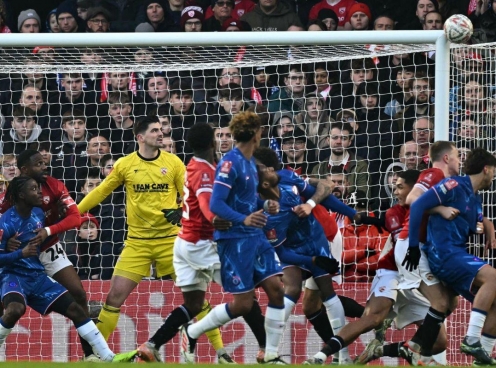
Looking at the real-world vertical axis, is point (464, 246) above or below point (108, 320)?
above

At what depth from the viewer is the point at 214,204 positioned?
9586 mm

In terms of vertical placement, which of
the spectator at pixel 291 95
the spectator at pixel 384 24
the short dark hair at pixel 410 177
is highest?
the spectator at pixel 384 24

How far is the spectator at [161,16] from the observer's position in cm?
1512

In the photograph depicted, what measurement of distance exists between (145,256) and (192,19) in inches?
166

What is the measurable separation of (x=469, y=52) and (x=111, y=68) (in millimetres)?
3577

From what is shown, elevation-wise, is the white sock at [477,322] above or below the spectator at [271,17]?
below

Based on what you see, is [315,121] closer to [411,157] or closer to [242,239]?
[411,157]

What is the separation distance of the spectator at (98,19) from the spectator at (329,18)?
2606 millimetres

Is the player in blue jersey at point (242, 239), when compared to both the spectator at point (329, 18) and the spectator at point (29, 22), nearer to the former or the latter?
the spectator at point (329, 18)

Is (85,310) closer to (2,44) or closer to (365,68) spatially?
(2,44)

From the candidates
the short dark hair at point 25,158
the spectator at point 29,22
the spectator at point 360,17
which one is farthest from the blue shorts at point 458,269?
the spectator at point 29,22

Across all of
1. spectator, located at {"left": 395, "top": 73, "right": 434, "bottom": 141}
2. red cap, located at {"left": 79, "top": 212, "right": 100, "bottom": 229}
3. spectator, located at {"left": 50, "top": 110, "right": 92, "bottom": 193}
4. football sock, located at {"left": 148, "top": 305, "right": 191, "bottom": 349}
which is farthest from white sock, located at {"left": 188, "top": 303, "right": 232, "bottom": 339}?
spectator, located at {"left": 50, "top": 110, "right": 92, "bottom": 193}

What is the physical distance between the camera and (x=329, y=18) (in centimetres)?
1468

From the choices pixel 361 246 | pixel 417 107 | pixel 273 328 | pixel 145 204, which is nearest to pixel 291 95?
pixel 417 107
